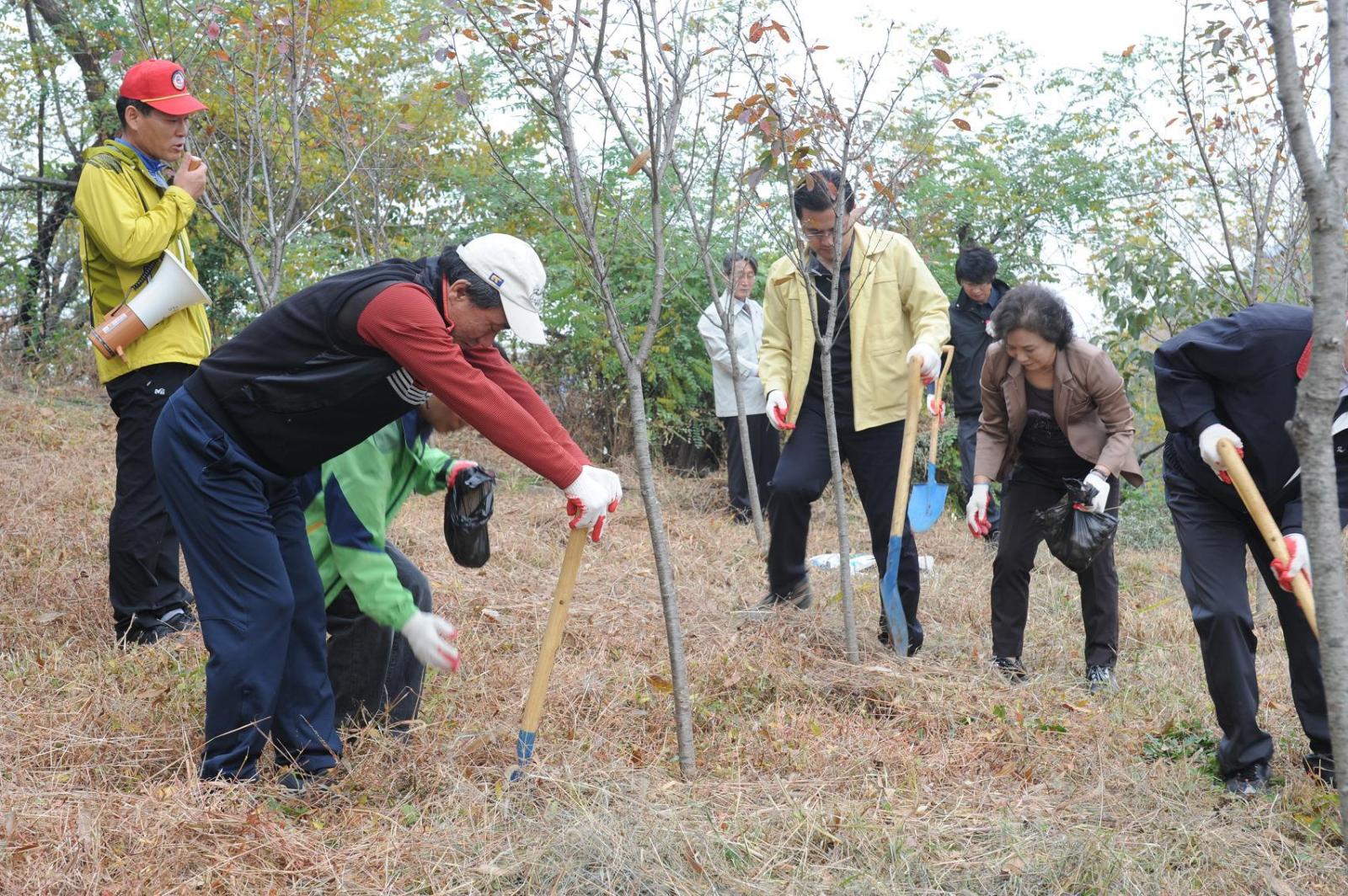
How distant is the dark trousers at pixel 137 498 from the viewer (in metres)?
4.40

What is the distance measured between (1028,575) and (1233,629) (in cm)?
124

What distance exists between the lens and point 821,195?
4.57 metres

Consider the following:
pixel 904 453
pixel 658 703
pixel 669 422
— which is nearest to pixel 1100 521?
pixel 904 453

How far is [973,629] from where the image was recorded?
5.59 meters

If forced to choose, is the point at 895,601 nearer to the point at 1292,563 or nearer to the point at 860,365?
the point at 860,365

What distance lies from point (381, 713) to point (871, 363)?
233cm

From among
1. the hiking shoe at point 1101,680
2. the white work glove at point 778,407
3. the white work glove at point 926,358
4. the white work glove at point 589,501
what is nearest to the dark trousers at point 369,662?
the white work glove at point 589,501

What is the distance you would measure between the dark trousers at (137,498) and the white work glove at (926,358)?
2773mm

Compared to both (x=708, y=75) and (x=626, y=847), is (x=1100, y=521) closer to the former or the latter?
(x=708, y=75)

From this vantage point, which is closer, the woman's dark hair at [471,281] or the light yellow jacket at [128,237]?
the woman's dark hair at [471,281]

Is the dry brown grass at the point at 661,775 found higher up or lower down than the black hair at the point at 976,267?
lower down

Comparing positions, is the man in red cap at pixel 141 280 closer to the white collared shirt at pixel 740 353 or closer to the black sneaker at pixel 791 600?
the black sneaker at pixel 791 600

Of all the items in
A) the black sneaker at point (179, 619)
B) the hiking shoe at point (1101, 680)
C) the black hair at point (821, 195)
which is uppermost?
the black hair at point (821, 195)

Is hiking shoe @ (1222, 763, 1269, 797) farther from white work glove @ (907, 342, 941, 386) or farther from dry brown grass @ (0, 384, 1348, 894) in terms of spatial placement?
white work glove @ (907, 342, 941, 386)
